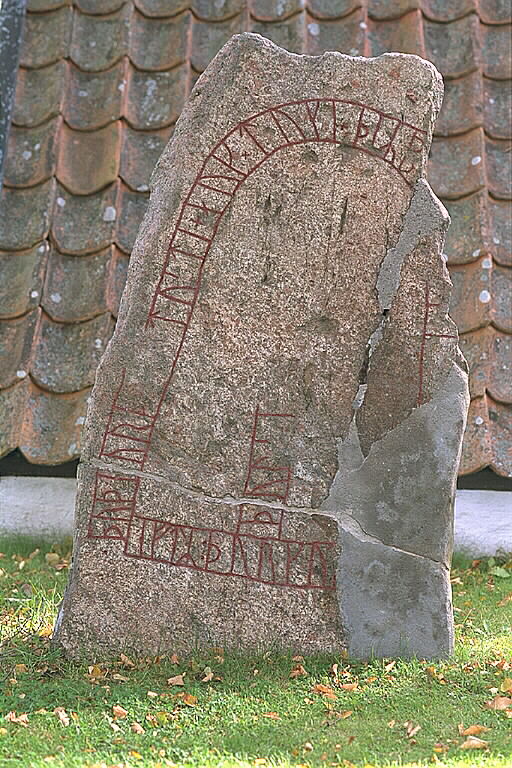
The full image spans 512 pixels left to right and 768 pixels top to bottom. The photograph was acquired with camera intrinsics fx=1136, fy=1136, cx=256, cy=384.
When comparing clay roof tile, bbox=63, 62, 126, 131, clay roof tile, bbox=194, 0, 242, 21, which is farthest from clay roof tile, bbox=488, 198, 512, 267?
clay roof tile, bbox=63, 62, 126, 131

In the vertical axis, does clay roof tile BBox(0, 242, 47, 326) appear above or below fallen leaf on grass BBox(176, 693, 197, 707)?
above

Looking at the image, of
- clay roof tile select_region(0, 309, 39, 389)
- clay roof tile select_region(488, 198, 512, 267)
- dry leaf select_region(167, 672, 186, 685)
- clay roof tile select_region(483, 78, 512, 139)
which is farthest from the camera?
clay roof tile select_region(483, 78, 512, 139)

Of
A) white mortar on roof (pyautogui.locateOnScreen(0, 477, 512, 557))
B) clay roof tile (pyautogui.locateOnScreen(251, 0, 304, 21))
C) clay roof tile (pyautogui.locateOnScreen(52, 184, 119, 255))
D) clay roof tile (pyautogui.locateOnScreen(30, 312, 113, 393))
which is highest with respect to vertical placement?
clay roof tile (pyautogui.locateOnScreen(251, 0, 304, 21))

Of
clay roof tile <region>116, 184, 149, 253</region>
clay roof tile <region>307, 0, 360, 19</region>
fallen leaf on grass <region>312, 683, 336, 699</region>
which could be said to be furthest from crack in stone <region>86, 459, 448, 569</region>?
clay roof tile <region>307, 0, 360, 19</region>

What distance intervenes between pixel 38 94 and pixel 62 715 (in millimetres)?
3509

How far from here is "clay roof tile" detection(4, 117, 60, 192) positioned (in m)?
5.37

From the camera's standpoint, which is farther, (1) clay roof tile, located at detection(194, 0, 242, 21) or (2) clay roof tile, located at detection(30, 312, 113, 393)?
(1) clay roof tile, located at detection(194, 0, 242, 21)

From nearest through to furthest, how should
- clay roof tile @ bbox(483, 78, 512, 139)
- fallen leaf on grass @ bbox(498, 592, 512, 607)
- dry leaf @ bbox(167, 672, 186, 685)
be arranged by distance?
dry leaf @ bbox(167, 672, 186, 685) < fallen leaf on grass @ bbox(498, 592, 512, 607) < clay roof tile @ bbox(483, 78, 512, 139)

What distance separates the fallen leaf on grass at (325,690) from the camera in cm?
334

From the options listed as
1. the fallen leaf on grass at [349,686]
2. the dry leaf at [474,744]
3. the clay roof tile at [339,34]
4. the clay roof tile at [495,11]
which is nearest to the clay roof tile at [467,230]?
the clay roof tile at [339,34]

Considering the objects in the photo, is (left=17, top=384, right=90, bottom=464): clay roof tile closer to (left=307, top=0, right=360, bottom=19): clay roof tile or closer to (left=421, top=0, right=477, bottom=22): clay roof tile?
(left=307, top=0, right=360, bottom=19): clay roof tile

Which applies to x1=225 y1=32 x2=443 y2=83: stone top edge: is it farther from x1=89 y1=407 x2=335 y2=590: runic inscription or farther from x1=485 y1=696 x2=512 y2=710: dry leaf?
x1=485 y1=696 x2=512 y2=710: dry leaf

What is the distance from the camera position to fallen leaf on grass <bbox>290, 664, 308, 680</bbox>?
3479 millimetres

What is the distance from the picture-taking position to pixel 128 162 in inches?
213
